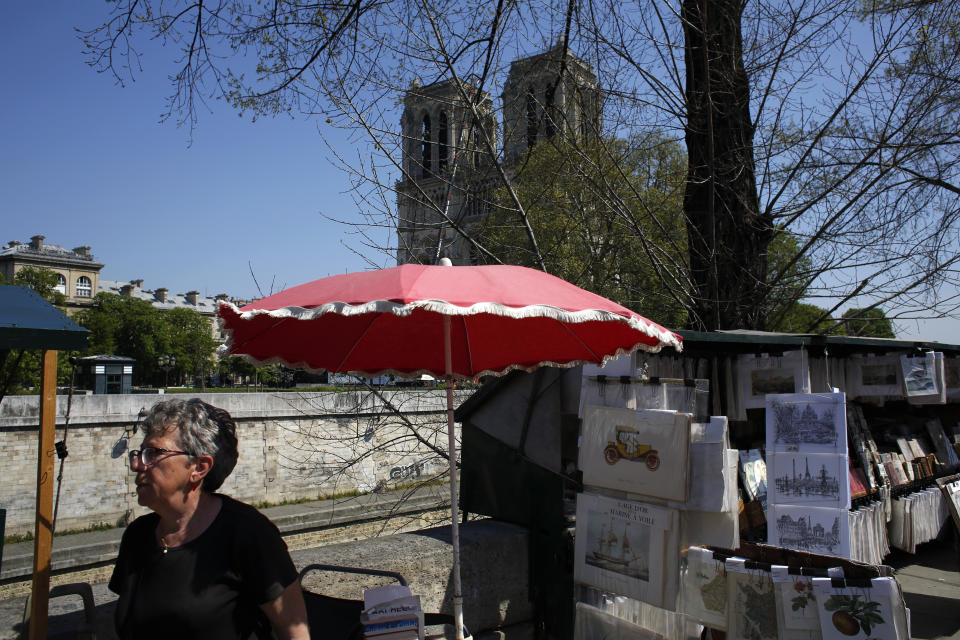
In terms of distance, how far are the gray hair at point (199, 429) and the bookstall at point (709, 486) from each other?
1.85m

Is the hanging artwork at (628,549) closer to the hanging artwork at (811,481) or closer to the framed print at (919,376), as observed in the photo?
the hanging artwork at (811,481)

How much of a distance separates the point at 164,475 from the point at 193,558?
26 cm

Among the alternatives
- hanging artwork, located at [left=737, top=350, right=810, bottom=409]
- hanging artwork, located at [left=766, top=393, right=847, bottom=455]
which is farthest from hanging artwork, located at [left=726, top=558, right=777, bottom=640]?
hanging artwork, located at [left=737, top=350, right=810, bottom=409]

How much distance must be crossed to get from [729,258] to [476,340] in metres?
4.20

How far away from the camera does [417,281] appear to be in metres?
2.29

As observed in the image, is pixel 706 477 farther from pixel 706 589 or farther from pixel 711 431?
pixel 706 589

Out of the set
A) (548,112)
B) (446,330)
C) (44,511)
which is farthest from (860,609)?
(548,112)

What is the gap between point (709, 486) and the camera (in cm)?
303

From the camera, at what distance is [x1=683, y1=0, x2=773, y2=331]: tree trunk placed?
679 cm

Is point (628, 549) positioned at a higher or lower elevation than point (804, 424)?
lower

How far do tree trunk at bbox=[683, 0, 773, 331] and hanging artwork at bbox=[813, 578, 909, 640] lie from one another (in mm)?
4319

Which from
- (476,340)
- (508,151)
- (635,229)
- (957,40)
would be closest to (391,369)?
(476,340)

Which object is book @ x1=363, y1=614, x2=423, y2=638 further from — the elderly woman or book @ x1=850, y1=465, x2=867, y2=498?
book @ x1=850, y1=465, x2=867, y2=498

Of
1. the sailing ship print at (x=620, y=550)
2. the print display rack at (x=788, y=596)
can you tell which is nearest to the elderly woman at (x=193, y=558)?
the sailing ship print at (x=620, y=550)
